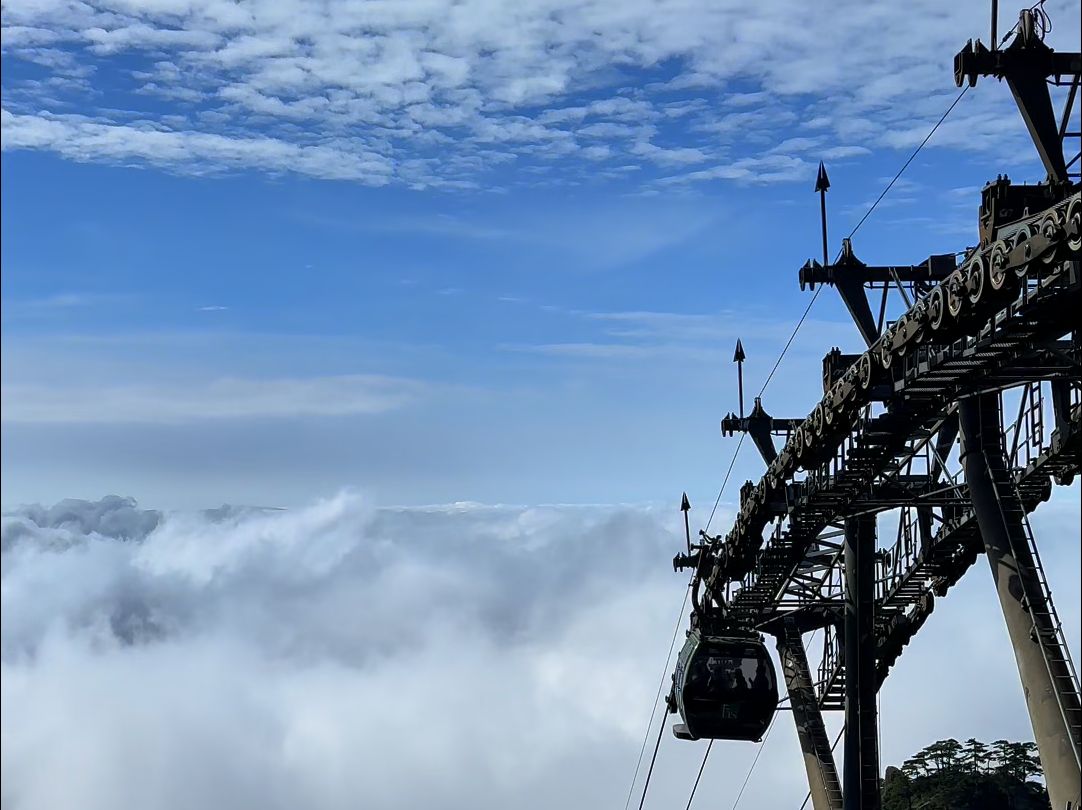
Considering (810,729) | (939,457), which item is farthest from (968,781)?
(939,457)

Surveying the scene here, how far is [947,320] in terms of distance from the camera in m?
20.0

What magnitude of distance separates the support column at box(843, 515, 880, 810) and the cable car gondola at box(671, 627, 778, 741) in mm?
2298

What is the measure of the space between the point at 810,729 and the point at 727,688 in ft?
29.4

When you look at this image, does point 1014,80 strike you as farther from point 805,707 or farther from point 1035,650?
point 805,707

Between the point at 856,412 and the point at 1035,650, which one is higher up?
the point at 856,412

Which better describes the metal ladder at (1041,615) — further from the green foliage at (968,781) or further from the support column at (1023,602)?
the green foliage at (968,781)

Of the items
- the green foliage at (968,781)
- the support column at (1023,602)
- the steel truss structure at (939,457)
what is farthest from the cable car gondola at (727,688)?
the green foliage at (968,781)

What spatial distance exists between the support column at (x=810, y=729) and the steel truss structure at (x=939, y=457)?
0.11m

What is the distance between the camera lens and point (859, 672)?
38062 millimetres

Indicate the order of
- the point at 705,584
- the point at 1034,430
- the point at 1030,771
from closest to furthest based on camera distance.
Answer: the point at 1034,430 → the point at 705,584 → the point at 1030,771

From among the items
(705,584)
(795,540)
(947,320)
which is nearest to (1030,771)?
(705,584)

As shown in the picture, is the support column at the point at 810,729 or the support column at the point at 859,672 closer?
the support column at the point at 859,672

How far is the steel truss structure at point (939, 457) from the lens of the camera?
18.9m

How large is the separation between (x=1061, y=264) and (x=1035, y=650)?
8489 mm
